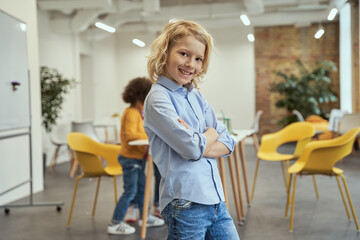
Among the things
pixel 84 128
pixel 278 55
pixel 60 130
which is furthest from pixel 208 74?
pixel 84 128

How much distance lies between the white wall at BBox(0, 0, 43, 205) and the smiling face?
3.52m

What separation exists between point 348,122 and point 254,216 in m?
4.25

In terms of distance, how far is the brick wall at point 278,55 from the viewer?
36.3 feet

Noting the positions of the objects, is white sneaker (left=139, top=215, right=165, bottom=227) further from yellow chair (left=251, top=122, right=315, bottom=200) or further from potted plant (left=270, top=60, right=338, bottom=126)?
potted plant (left=270, top=60, right=338, bottom=126)

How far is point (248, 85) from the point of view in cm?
1101

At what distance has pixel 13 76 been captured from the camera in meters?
4.32

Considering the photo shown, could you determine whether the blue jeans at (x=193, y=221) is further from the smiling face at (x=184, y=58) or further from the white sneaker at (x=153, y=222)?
the white sneaker at (x=153, y=222)

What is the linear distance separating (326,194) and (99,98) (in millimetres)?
7098

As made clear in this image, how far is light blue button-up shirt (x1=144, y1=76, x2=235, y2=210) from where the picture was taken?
1408 millimetres

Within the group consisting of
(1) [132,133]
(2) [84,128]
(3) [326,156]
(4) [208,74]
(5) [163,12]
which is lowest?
(3) [326,156]

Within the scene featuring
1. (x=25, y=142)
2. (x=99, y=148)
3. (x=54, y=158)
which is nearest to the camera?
(x=99, y=148)

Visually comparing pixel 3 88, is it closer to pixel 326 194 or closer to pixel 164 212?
pixel 164 212

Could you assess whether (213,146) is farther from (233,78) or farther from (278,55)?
(278,55)

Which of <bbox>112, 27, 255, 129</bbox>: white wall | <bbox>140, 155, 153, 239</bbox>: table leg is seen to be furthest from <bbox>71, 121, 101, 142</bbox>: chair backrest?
<bbox>112, 27, 255, 129</bbox>: white wall
